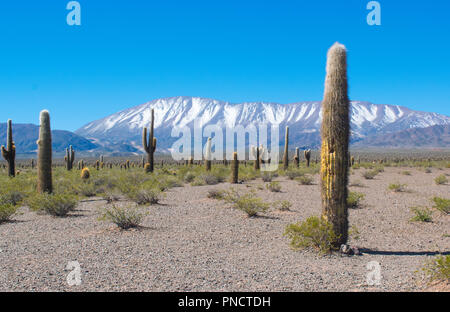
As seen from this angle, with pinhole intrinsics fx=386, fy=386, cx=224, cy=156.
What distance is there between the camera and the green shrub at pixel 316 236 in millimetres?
7711

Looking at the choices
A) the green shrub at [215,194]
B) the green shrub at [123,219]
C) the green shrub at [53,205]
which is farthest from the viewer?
the green shrub at [215,194]

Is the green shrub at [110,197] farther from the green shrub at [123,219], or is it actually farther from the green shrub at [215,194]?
the green shrub at [123,219]

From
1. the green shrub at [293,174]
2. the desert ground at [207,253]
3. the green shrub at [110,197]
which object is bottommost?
the desert ground at [207,253]

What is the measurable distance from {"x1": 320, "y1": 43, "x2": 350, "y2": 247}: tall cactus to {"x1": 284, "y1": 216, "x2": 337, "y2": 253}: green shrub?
0.16 m

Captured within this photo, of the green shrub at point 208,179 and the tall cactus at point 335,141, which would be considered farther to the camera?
the green shrub at point 208,179

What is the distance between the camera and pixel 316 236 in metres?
7.86

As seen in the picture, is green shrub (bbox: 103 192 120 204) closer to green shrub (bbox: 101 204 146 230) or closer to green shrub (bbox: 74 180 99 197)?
green shrub (bbox: 74 180 99 197)

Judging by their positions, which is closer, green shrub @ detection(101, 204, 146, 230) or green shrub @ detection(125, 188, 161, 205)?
green shrub @ detection(101, 204, 146, 230)

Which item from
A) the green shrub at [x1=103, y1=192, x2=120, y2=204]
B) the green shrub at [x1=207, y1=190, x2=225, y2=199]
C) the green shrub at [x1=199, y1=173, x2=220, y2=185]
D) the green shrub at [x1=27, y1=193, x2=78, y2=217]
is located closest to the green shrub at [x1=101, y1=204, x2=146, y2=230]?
the green shrub at [x1=27, y1=193, x2=78, y2=217]

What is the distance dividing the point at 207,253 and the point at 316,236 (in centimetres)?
225

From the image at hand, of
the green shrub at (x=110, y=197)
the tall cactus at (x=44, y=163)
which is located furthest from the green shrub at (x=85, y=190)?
the tall cactus at (x=44, y=163)

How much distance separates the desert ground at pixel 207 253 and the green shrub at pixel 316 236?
0.19 meters

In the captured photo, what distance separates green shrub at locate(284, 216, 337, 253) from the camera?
7.71m

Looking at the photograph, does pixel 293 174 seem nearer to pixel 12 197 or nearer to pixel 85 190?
pixel 85 190
